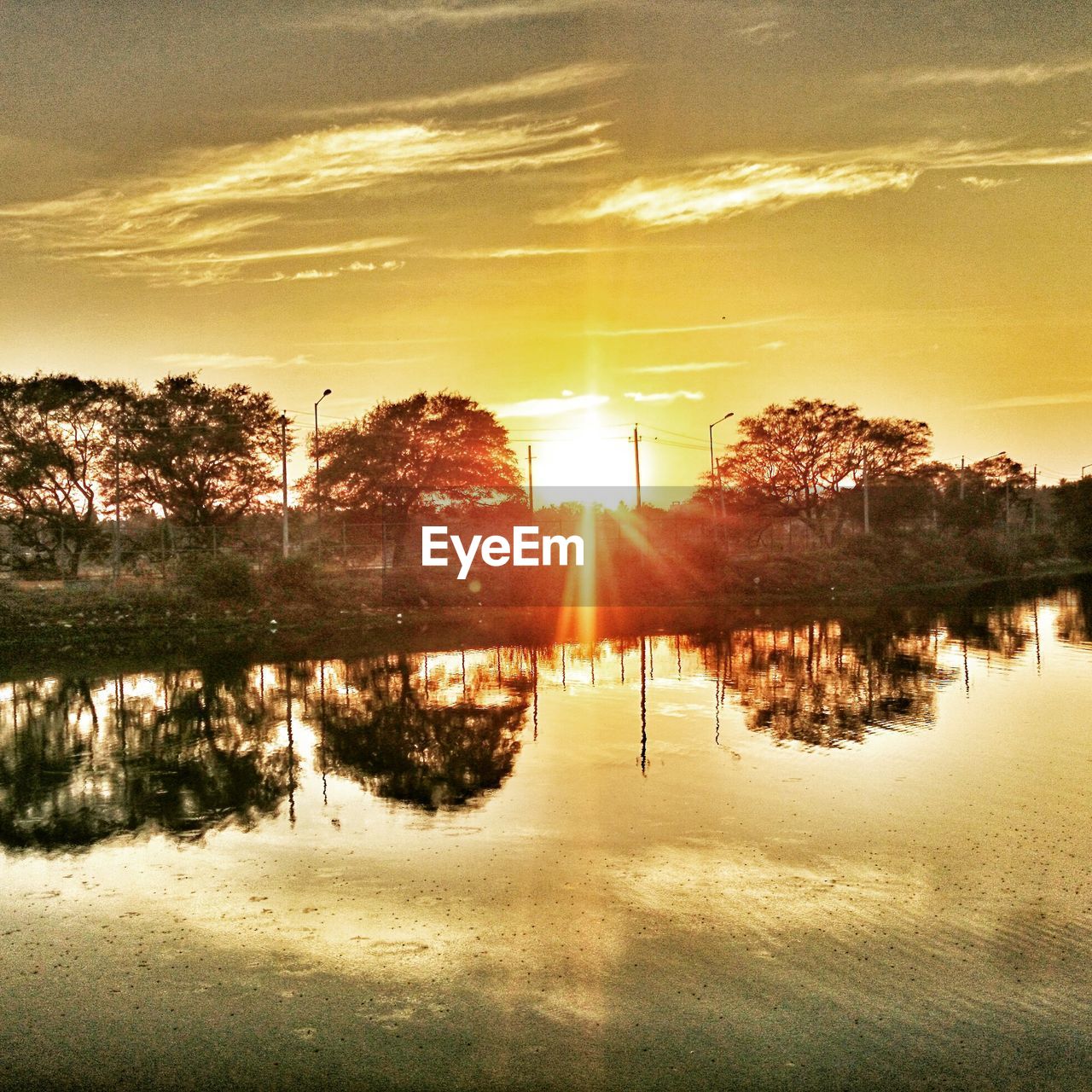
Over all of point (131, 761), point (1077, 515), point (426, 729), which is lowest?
point (131, 761)

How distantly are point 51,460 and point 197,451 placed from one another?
7.43 metres

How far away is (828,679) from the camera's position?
2642 cm

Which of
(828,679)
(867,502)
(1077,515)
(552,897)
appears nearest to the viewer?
(552,897)

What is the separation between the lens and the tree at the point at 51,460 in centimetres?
5091

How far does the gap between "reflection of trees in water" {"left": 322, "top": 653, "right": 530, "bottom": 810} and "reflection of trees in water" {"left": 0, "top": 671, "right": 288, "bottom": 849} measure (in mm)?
1528

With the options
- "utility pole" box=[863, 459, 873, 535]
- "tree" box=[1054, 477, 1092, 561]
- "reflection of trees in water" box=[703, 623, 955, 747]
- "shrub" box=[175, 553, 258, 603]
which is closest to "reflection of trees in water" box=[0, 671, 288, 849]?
"reflection of trees in water" box=[703, 623, 955, 747]

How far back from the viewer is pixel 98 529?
5241 centimetres

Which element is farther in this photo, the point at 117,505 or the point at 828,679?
the point at 117,505

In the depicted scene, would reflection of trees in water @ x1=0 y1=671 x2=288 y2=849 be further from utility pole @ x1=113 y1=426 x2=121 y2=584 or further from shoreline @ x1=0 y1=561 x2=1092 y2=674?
utility pole @ x1=113 y1=426 x2=121 y2=584

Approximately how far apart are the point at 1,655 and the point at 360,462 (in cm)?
2830

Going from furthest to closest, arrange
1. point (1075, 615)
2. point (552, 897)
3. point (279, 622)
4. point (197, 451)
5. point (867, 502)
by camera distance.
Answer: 1. point (867, 502)
2. point (197, 451)
3. point (1075, 615)
4. point (279, 622)
5. point (552, 897)

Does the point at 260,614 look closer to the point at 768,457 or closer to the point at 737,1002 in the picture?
the point at 737,1002

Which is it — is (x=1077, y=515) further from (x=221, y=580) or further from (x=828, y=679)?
(x=221, y=580)

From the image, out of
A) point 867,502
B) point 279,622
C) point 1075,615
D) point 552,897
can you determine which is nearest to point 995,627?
point 1075,615
